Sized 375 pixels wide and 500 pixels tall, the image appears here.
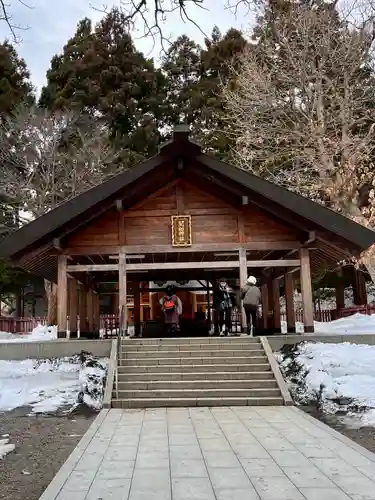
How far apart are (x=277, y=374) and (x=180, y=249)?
484cm

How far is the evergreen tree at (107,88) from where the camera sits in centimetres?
2706

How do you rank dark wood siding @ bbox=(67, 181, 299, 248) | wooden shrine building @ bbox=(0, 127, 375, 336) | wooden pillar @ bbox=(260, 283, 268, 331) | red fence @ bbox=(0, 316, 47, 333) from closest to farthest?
wooden shrine building @ bbox=(0, 127, 375, 336), dark wood siding @ bbox=(67, 181, 299, 248), wooden pillar @ bbox=(260, 283, 268, 331), red fence @ bbox=(0, 316, 47, 333)

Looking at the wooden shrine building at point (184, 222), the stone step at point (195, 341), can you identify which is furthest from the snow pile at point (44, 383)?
the wooden shrine building at point (184, 222)

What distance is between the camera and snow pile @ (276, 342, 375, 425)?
7.84 m

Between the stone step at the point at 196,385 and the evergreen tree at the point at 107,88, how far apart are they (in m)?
19.2

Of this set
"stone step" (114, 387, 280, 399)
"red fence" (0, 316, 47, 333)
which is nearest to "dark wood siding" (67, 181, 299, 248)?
"stone step" (114, 387, 280, 399)

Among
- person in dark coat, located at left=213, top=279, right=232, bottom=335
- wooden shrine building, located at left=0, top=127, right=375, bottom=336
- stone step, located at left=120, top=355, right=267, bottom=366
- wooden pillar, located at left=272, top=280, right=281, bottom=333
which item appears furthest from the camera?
wooden pillar, located at left=272, top=280, right=281, bottom=333

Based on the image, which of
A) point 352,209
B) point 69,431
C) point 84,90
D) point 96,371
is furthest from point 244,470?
point 84,90

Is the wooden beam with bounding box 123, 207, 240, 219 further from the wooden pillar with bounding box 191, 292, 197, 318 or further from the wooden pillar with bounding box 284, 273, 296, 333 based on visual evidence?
the wooden pillar with bounding box 191, 292, 197, 318

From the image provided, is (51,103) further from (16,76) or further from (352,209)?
(352,209)

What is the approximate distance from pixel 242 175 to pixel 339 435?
734cm

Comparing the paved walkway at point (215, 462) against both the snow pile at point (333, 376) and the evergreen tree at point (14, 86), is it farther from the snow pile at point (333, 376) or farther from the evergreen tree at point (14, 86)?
the evergreen tree at point (14, 86)

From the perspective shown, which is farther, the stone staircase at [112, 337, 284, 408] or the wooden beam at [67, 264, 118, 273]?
the wooden beam at [67, 264, 118, 273]

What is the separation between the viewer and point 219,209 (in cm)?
1320
